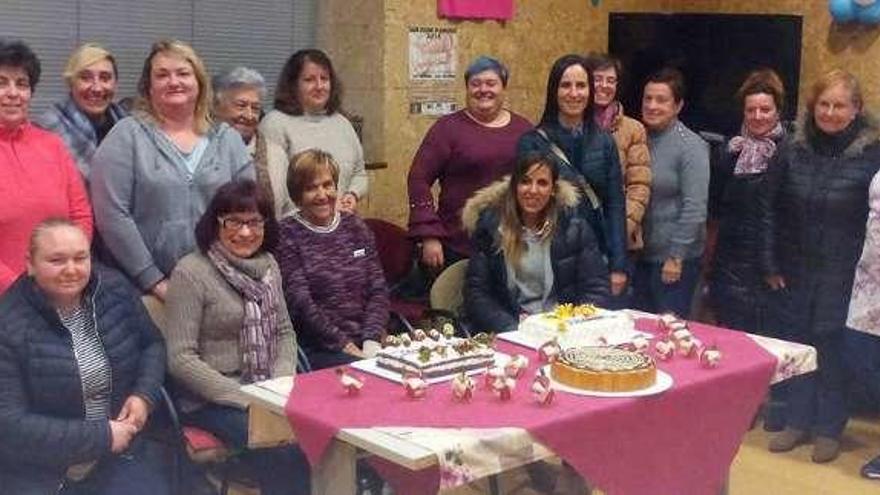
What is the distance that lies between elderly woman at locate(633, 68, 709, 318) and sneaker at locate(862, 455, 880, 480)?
2.80ft

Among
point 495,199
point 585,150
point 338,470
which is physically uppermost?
point 585,150

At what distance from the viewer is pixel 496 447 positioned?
7.62ft

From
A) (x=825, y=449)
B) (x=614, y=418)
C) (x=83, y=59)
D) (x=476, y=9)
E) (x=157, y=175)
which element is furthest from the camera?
(x=476, y=9)

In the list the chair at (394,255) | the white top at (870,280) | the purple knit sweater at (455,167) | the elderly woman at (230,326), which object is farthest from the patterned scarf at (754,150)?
the elderly woman at (230,326)

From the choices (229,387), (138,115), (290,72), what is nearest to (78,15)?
(290,72)

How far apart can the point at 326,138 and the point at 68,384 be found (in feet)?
5.19

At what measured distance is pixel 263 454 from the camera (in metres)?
3.02

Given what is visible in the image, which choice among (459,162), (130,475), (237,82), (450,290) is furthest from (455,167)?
(130,475)

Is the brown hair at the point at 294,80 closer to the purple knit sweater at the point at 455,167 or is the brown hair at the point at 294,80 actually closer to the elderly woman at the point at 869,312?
the purple knit sweater at the point at 455,167

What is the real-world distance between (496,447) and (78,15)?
2.75 m

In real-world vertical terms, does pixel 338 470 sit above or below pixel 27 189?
below

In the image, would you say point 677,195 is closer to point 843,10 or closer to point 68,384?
point 843,10

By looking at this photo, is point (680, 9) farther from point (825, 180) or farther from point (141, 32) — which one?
point (141, 32)

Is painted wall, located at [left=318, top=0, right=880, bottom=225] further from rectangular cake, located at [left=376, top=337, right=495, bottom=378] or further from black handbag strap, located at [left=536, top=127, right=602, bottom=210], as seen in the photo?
rectangular cake, located at [left=376, top=337, right=495, bottom=378]
